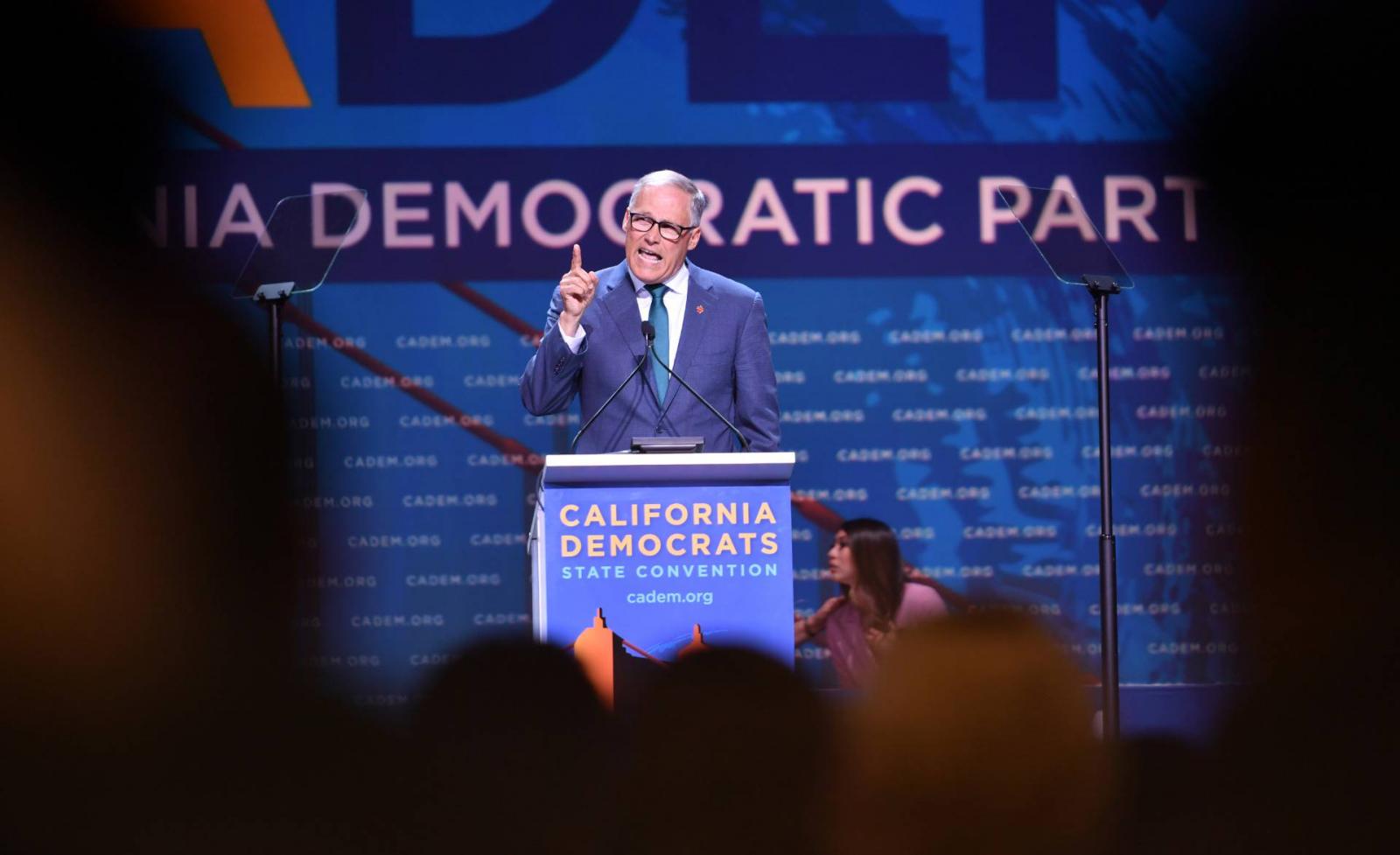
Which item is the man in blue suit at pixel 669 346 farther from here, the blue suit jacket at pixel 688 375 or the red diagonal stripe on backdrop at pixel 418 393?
the red diagonal stripe on backdrop at pixel 418 393

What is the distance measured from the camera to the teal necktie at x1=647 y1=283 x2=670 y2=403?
142 inches

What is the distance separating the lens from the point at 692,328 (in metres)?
3.61

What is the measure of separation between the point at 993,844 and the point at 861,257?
3814 mm

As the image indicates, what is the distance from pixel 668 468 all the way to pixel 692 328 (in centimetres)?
83

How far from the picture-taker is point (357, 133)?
5.26 m

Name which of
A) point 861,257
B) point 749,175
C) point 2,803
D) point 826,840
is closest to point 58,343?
point 749,175

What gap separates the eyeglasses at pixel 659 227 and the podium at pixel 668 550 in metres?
0.89

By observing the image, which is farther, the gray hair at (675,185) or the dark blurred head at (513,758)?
the gray hair at (675,185)

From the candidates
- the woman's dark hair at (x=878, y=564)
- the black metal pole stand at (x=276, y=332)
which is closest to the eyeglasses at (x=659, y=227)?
the black metal pole stand at (x=276, y=332)

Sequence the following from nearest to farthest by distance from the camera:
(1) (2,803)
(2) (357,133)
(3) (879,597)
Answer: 1. (1) (2,803)
2. (3) (879,597)
3. (2) (357,133)

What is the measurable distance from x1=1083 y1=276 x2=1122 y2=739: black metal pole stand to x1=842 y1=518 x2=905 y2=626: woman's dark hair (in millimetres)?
1025

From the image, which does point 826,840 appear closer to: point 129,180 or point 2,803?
point 2,803

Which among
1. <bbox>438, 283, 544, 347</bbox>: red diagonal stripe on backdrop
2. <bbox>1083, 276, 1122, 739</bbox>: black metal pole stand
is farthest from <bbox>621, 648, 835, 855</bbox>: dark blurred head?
<bbox>438, 283, 544, 347</bbox>: red diagonal stripe on backdrop

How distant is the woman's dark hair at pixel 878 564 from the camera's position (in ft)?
16.0
